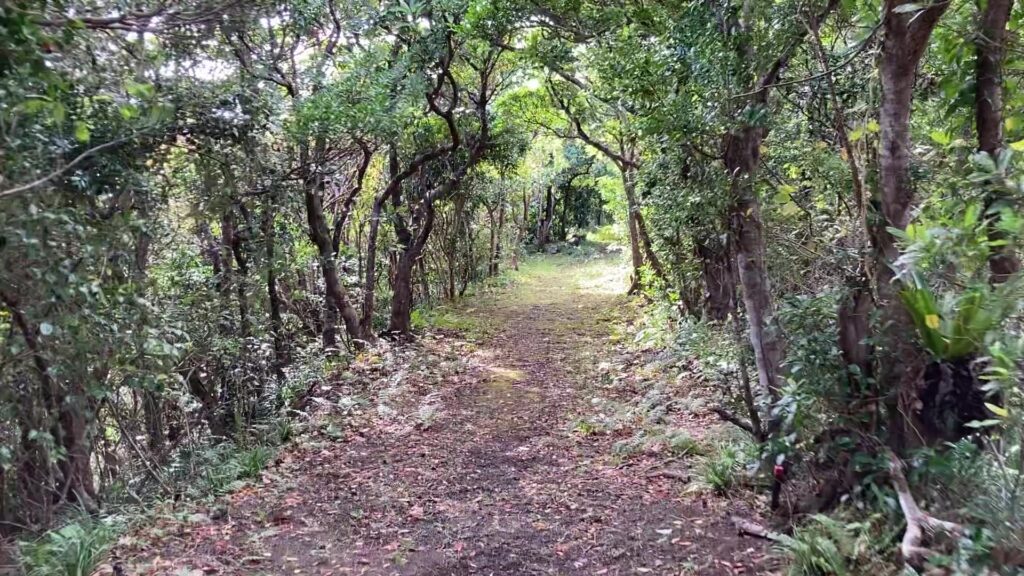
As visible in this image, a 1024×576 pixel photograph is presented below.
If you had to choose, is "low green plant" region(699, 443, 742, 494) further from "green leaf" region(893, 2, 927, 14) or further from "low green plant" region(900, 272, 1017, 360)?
"green leaf" region(893, 2, 927, 14)

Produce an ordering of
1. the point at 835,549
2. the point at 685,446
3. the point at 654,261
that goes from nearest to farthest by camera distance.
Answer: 1. the point at 835,549
2. the point at 685,446
3. the point at 654,261

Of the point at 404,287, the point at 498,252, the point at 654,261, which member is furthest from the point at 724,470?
the point at 498,252

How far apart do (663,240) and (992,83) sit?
6499 mm

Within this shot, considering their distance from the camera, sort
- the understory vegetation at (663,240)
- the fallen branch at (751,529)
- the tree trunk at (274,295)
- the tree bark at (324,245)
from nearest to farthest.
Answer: the understory vegetation at (663,240) < the fallen branch at (751,529) < the tree trunk at (274,295) < the tree bark at (324,245)

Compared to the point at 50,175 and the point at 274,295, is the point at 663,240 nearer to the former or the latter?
the point at 274,295

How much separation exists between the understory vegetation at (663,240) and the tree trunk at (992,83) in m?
0.01

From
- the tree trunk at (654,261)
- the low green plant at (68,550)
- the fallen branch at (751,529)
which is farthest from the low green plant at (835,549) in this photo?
the tree trunk at (654,261)

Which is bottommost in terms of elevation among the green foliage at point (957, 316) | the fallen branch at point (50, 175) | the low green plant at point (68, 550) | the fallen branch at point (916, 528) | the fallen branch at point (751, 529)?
the fallen branch at point (751, 529)

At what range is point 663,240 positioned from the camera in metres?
9.87

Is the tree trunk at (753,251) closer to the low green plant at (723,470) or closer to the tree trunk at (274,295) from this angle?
the low green plant at (723,470)

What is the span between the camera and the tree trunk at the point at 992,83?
323 cm

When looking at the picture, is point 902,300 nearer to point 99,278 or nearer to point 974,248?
point 974,248

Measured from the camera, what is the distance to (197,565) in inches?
159

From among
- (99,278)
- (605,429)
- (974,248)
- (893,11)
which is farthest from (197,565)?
(893,11)
